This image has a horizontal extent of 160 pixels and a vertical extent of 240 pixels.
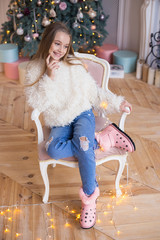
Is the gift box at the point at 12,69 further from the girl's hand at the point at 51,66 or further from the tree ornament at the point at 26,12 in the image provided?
the girl's hand at the point at 51,66

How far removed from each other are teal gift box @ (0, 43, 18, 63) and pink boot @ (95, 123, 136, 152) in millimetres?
2040

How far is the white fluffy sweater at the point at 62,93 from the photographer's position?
1906 millimetres

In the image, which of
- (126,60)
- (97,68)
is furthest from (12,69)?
(97,68)

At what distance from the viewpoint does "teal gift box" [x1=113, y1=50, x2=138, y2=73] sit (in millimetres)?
3734

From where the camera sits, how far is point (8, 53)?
3.54 m

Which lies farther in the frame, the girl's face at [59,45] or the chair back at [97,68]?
the chair back at [97,68]

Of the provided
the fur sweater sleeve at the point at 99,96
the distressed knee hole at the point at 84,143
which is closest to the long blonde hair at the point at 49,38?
the fur sweater sleeve at the point at 99,96

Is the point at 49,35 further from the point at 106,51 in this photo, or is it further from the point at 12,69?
the point at 106,51

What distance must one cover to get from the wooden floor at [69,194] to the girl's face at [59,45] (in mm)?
884

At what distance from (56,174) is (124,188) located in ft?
1.65

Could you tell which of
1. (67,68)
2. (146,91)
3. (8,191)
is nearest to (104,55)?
(146,91)

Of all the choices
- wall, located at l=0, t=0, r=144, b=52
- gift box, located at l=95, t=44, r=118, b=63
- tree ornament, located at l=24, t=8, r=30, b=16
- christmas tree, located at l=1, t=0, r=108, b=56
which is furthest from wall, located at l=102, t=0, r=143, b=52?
tree ornament, located at l=24, t=8, r=30, b=16

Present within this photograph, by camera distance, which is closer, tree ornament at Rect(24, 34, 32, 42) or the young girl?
the young girl

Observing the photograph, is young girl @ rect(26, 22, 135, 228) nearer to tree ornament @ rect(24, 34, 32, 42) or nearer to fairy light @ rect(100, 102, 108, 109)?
fairy light @ rect(100, 102, 108, 109)
